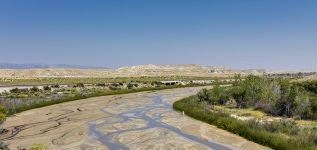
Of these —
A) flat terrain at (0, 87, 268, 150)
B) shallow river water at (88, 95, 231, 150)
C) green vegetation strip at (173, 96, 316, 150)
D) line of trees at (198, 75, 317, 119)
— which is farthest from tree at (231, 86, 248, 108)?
green vegetation strip at (173, 96, 316, 150)

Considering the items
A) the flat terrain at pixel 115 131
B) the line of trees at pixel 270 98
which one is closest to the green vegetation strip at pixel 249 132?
the flat terrain at pixel 115 131

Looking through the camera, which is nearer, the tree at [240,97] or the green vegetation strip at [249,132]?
the green vegetation strip at [249,132]

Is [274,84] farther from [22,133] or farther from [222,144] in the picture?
[22,133]

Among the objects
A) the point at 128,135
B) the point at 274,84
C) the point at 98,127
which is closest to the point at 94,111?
the point at 98,127

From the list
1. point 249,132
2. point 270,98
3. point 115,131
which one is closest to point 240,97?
point 270,98

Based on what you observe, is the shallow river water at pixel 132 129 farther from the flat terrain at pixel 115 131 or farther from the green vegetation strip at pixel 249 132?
the green vegetation strip at pixel 249 132

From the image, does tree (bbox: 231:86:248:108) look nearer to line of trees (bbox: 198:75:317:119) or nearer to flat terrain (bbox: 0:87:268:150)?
line of trees (bbox: 198:75:317:119)

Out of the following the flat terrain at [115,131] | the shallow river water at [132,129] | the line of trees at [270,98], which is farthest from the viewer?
the line of trees at [270,98]

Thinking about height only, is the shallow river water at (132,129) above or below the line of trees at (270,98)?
below
